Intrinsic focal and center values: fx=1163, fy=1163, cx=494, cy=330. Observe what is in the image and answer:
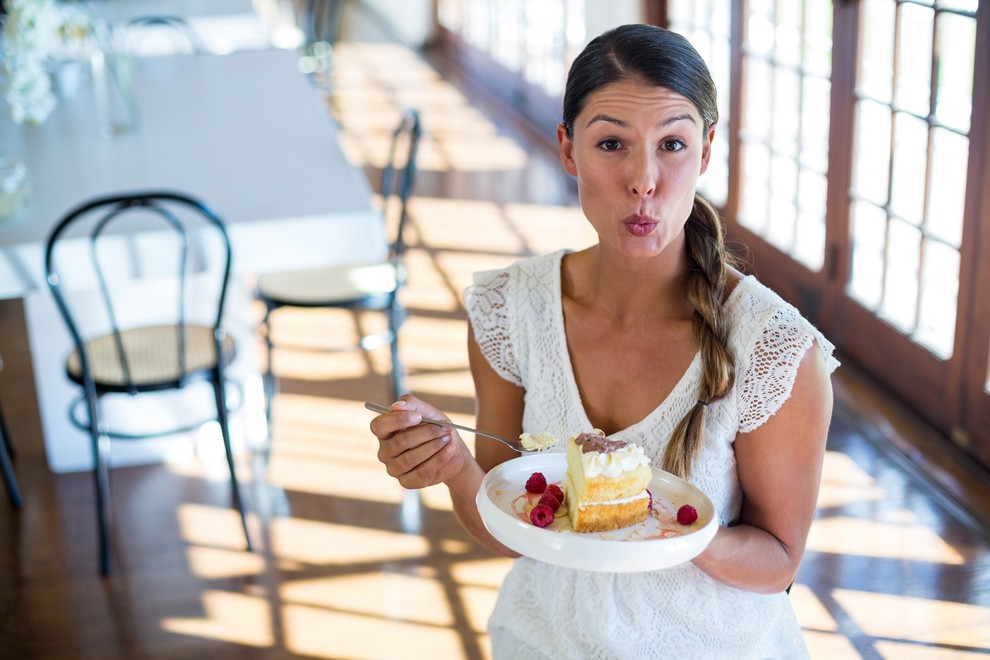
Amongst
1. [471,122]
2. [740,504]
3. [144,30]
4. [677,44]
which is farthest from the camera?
[471,122]

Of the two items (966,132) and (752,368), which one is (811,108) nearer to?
(966,132)

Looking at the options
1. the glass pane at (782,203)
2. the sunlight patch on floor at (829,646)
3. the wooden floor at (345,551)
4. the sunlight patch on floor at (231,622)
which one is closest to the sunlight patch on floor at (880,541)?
the wooden floor at (345,551)

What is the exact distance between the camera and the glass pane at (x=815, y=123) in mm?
3861

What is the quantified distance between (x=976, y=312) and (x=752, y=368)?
78.3 inches

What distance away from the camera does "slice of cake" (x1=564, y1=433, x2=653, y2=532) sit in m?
1.21

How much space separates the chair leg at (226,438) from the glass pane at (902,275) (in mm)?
1992

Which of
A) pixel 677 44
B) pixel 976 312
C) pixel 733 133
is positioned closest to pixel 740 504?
pixel 677 44

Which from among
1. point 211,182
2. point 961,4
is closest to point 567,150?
point 211,182

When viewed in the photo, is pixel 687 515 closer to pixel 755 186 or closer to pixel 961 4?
pixel 961 4

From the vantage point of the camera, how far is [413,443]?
1.27 meters

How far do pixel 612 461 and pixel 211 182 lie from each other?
2086 mm

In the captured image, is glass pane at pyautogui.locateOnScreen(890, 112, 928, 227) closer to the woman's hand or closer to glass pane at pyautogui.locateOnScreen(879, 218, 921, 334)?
glass pane at pyautogui.locateOnScreen(879, 218, 921, 334)

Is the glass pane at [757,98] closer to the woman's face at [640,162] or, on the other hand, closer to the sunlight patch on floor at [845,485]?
the sunlight patch on floor at [845,485]

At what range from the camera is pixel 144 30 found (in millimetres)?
5676
